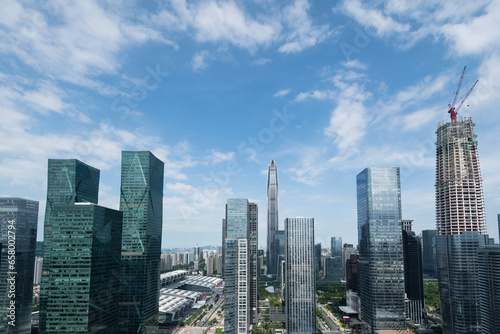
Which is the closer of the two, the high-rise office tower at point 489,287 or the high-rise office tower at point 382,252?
the high-rise office tower at point 489,287

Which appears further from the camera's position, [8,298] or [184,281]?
[184,281]

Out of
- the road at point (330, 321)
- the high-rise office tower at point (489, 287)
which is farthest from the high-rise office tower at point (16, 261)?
the high-rise office tower at point (489, 287)

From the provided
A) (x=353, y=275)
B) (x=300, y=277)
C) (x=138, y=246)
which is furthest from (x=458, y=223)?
(x=138, y=246)

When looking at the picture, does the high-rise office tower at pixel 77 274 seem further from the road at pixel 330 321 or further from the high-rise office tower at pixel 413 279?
the high-rise office tower at pixel 413 279

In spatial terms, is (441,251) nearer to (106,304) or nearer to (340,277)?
(106,304)

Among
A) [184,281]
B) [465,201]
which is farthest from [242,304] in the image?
[184,281]

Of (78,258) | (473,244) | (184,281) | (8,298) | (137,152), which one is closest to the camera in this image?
(78,258)

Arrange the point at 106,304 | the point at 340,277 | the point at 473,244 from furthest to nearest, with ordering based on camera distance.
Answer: the point at 340,277, the point at 473,244, the point at 106,304

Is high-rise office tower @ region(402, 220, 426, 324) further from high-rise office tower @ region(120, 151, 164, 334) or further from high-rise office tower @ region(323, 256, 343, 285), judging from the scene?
high-rise office tower @ region(323, 256, 343, 285)
